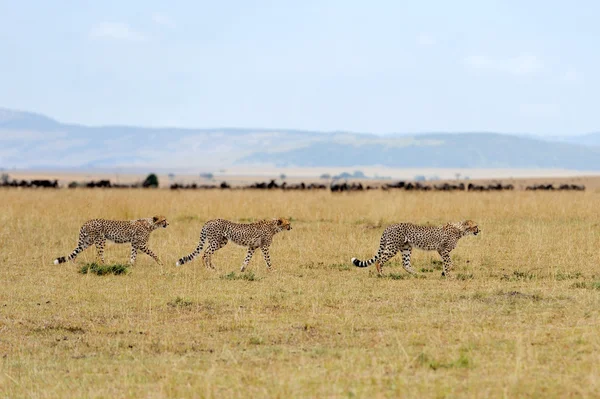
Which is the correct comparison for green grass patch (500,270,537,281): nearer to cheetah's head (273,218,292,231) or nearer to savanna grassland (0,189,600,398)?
savanna grassland (0,189,600,398)

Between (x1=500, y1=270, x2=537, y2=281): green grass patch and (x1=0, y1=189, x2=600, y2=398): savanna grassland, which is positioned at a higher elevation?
(x1=500, y1=270, x2=537, y2=281): green grass patch

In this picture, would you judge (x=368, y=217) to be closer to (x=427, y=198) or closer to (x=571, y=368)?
(x=427, y=198)

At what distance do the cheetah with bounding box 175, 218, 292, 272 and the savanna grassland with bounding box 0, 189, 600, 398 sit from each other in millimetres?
264

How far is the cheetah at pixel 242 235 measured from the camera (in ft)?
43.1

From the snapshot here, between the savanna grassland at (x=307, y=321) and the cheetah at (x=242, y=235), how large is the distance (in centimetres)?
26

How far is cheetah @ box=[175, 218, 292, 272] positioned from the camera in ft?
43.1

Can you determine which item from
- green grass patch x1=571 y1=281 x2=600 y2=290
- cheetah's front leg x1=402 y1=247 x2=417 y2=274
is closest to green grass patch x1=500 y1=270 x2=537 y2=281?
green grass patch x1=571 y1=281 x2=600 y2=290

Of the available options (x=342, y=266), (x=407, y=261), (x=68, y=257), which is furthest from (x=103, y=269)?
(x=407, y=261)

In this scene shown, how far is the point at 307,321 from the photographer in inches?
360

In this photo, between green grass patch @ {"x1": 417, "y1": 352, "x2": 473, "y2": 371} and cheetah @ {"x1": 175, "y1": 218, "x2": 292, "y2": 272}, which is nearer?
green grass patch @ {"x1": 417, "y1": 352, "x2": 473, "y2": 371}

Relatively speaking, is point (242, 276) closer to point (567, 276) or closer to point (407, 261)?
point (407, 261)

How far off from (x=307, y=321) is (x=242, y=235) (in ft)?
13.7

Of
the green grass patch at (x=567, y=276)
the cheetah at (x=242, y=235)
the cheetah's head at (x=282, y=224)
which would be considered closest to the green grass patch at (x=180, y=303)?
the cheetah at (x=242, y=235)

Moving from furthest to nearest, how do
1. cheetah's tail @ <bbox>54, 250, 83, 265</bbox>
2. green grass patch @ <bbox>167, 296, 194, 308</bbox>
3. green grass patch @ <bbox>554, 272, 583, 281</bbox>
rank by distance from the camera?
cheetah's tail @ <bbox>54, 250, 83, 265</bbox>, green grass patch @ <bbox>554, 272, 583, 281</bbox>, green grass patch @ <bbox>167, 296, 194, 308</bbox>
